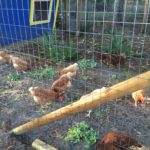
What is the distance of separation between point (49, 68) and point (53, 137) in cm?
169

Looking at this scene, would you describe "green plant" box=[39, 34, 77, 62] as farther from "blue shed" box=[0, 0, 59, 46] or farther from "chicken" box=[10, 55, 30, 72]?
"chicken" box=[10, 55, 30, 72]

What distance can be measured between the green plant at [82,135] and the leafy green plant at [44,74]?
134 cm

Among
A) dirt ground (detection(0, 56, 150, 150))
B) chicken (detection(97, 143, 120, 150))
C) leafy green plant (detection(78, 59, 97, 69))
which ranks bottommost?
dirt ground (detection(0, 56, 150, 150))

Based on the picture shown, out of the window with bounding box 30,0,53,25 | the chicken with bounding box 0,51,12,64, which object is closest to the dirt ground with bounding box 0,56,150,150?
the chicken with bounding box 0,51,12,64

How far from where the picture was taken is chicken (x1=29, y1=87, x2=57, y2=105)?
259 centimetres

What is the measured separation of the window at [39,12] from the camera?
5.22 meters

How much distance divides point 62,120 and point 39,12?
12.8ft

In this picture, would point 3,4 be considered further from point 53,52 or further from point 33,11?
point 53,52

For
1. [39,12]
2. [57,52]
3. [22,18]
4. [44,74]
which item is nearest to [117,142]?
[44,74]

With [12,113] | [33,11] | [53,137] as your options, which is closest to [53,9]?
[33,11]

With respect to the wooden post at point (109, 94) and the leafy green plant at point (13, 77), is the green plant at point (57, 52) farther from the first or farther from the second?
the wooden post at point (109, 94)

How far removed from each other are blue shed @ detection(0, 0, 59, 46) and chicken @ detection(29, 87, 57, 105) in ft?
6.18

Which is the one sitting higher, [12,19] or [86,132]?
[12,19]

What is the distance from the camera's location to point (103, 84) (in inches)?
125
